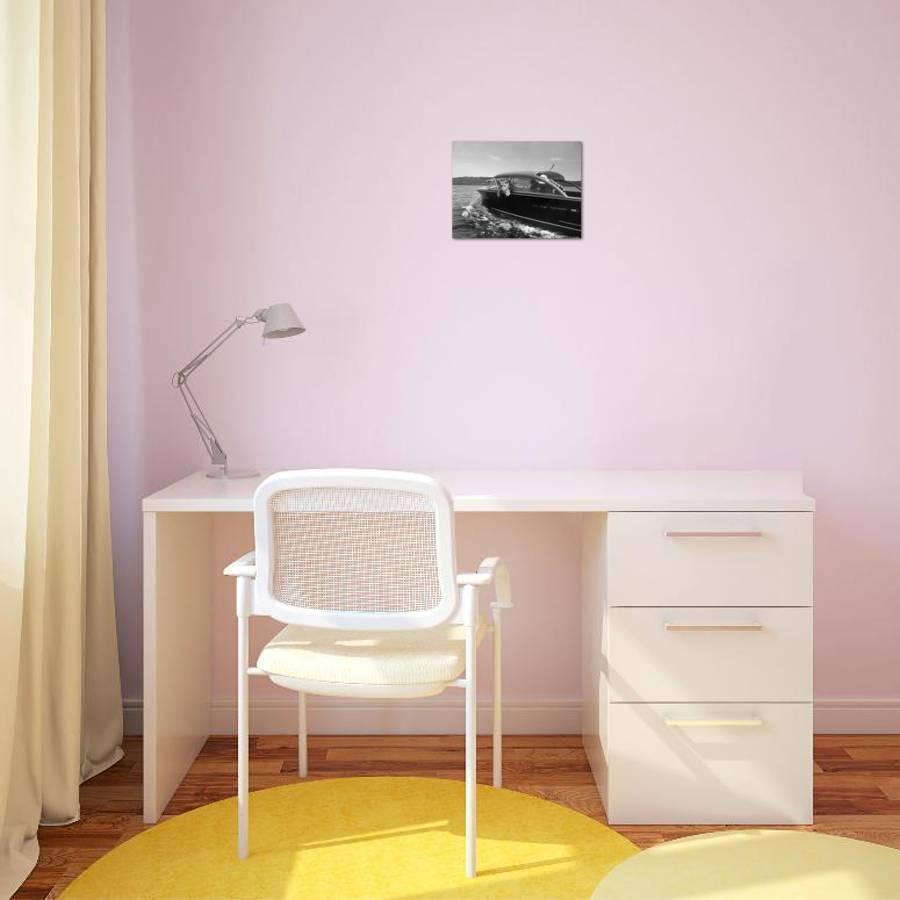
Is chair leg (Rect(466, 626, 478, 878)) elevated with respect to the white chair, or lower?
lower

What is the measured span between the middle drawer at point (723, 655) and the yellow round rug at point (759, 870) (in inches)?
12.3

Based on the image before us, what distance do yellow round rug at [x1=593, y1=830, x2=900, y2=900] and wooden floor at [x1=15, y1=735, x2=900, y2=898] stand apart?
0.07 meters

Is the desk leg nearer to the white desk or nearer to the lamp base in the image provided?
the white desk

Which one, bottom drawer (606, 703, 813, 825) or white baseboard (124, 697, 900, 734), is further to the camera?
white baseboard (124, 697, 900, 734)

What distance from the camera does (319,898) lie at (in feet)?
6.49

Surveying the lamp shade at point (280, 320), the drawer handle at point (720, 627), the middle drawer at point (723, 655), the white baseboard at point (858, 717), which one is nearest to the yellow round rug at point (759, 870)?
the middle drawer at point (723, 655)

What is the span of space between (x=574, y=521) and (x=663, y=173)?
1.04 m

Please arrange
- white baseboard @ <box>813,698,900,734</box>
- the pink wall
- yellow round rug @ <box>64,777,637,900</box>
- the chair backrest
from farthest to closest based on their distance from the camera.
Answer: white baseboard @ <box>813,698,900,734</box>, the pink wall, yellow round rug @ <box>64,777,637,900</box>, the chair backrest

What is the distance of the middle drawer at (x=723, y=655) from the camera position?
229 centimetres

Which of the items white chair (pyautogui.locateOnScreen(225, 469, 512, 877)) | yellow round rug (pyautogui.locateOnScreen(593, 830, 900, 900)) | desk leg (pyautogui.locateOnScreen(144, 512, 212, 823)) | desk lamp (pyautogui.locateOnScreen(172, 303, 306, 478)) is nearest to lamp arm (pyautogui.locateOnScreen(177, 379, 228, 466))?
desk lamp (pyautogui.locateOnScreen(172, 303, 306, 478))

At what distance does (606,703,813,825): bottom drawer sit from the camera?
2.30 m

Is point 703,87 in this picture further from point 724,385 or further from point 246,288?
point 246,288

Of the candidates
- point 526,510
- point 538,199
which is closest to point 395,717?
point 526,510

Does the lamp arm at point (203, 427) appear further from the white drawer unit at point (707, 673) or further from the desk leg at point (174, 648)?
the white drawer unit at point (707, 673)
